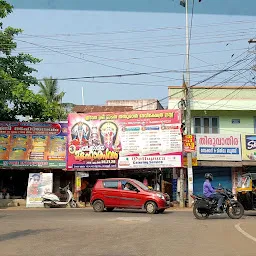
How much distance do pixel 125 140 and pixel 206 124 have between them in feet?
A: 20.6

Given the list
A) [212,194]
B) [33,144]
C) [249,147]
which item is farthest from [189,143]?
Result: [33,144]

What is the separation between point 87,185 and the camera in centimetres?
2612

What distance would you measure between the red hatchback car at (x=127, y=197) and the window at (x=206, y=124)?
9744 mm

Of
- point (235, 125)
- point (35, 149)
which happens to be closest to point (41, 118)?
point (35, 149)

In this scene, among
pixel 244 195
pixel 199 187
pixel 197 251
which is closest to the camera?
pixel 197 251

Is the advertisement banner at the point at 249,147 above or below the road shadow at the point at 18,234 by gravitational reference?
above

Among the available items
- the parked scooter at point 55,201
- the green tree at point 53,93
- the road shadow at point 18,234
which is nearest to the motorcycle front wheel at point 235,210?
the road shadow at point 18,234

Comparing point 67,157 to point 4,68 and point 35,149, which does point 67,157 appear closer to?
point 35,149

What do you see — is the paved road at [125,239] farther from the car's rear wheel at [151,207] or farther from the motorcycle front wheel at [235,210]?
the car's rear wheel at [151,207]

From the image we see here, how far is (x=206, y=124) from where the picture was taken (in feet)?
90.1

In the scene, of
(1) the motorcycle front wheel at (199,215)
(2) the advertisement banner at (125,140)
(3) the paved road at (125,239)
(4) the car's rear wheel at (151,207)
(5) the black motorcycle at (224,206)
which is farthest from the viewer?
(2) the advertisement banner at (125,140)

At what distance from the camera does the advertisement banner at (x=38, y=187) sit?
77.3ft

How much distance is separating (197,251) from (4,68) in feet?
66.9

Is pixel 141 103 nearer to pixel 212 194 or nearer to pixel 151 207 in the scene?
pixel 151 207
